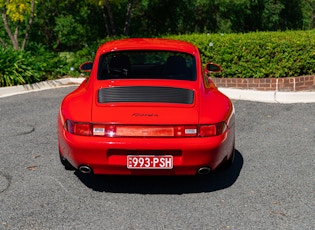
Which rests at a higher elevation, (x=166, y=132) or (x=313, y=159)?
(x=166, y=132)

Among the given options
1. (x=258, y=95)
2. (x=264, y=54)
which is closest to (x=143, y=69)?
(x=258, y=95)

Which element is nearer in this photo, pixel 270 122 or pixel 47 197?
pixel 47 197

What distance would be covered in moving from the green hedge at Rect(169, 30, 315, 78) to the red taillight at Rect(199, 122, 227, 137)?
22.5ft

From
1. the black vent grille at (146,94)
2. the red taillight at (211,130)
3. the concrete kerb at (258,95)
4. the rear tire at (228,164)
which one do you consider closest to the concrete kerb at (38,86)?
the concrete kerb at (258,95)

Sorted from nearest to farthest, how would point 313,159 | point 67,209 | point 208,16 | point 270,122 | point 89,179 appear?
point 67,209 → point 89,179 → point 313,159 → point 270,122 → point 208,16

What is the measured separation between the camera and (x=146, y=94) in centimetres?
552

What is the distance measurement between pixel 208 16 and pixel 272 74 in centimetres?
926

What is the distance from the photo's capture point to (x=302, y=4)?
22219mm

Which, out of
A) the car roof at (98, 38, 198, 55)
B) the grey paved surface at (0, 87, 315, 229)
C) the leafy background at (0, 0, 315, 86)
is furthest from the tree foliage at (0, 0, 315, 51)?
the car roof at (98, 38, 198, 55)

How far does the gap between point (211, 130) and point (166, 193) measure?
0.92 m

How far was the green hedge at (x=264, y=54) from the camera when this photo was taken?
11750 mm

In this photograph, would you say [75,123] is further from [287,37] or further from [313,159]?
[287,37]

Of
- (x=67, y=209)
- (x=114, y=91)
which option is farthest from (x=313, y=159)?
(x=67, y=209)

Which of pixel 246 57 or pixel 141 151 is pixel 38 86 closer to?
pixel 246 57
